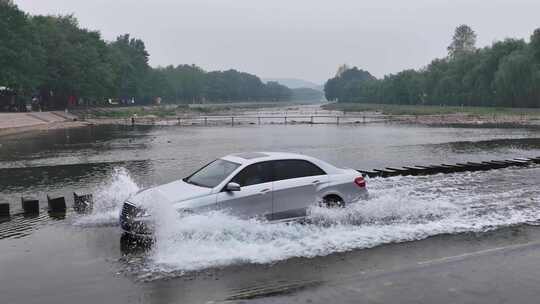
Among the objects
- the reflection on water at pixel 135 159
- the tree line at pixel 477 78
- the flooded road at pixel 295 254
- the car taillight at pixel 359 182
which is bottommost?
the reflection on water at pixel 135 159

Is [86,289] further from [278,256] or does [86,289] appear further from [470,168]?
[470,168]

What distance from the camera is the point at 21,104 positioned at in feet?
274

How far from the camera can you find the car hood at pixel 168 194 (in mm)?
9836

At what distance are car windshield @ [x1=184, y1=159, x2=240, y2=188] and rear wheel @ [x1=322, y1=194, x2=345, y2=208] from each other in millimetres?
1973

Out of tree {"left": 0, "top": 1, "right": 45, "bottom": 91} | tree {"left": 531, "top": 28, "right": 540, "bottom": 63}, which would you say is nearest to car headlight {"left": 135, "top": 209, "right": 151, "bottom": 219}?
tree {"left": 0, "top": 1, "right": 45, "bottom": 91}

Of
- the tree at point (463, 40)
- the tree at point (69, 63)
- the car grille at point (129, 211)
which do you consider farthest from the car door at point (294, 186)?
the tree at point (463, 40)

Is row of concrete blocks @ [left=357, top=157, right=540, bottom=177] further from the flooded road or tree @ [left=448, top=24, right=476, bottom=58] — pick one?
tree @ [left=448, top=24, right=476, bottom=58]

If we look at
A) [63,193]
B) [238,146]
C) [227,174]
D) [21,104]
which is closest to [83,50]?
[21,104]

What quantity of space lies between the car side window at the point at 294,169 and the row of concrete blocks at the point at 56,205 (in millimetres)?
5564

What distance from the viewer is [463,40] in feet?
499

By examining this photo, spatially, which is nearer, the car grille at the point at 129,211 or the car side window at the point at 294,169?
the car grille at the point at 129,211

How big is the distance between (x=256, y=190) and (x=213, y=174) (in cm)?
114

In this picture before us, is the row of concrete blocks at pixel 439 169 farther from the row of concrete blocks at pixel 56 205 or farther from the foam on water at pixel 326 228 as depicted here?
the row of concrete blocks at pixel 56 205

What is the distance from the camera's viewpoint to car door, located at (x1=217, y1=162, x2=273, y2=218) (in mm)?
10062
